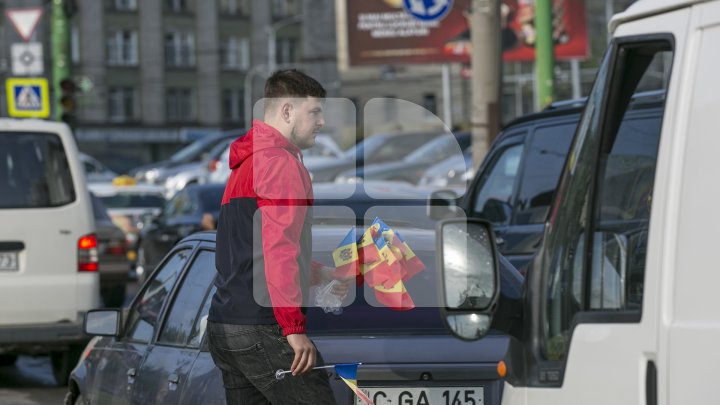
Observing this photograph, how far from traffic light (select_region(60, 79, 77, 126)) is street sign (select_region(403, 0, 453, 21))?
8574mm

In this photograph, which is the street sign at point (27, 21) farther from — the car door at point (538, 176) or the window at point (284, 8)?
the window at point (284, 8)

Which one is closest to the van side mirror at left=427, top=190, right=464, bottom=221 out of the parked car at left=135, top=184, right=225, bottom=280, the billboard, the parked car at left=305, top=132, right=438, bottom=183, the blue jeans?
the blue jeans

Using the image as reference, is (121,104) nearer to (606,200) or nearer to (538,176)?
(538,176)

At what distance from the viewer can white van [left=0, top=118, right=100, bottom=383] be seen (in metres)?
10.3

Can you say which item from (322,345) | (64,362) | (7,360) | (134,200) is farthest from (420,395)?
(134,200)

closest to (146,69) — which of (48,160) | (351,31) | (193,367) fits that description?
(351,31)

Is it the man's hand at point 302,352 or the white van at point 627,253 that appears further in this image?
the man's hand at point 302,352

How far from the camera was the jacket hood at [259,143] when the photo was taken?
4836 millimetres

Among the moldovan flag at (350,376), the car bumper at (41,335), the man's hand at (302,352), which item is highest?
the man's hand at (302,352)

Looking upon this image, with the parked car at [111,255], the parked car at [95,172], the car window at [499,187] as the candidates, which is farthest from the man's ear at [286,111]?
the parked car at [95,172]

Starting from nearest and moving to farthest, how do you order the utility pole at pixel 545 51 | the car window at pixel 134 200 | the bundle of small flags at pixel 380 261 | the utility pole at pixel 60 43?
the bundle of small flags at pixel 380 261 < the utility pole at pixel 545 51 < the utility pole at pixel 60 43 < the car window at pixel 134 200

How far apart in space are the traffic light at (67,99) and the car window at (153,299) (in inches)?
643

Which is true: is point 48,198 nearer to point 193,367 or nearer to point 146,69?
point 193,367

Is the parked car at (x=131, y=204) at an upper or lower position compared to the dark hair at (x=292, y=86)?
lower
